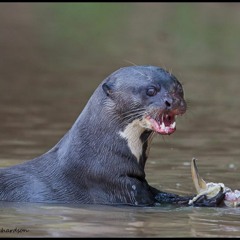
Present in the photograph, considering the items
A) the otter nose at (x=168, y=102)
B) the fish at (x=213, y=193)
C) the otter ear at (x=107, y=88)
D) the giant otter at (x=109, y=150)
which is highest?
the otter ear at (x=107, y=88)

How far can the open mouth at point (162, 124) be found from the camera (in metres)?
7.99

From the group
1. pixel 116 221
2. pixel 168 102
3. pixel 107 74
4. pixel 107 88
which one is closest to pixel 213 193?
pixel 168 102

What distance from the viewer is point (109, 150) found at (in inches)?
320

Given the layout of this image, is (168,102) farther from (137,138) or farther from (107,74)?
(107,74)

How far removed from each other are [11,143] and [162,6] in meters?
21.4

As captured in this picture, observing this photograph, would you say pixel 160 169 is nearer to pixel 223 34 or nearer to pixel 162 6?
pixel 223 34

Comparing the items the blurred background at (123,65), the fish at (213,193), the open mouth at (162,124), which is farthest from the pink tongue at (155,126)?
the blurred background at (123,65)

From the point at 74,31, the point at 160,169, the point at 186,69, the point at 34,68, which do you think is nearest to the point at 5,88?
the point at 34,68

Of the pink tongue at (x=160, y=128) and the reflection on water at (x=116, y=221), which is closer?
the reflection on water at (x=116, y=221)

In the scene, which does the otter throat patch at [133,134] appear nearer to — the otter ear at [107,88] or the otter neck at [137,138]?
the otter neck at [137,138]

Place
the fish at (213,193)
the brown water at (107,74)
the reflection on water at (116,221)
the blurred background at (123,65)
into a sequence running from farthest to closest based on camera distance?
the blurred background at (123,65) → the fish at (213,193) → the brown water at (107,74) → the reflection on water at (116,221)

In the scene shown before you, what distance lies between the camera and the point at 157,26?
2620cm

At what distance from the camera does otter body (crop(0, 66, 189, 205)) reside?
8.07 m

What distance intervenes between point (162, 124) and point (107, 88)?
0.51m
